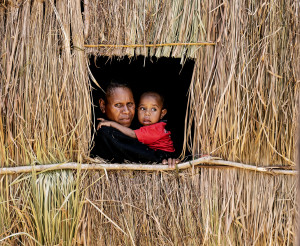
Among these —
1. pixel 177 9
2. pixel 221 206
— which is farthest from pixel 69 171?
pixel 177 9

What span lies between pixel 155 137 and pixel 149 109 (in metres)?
0.29

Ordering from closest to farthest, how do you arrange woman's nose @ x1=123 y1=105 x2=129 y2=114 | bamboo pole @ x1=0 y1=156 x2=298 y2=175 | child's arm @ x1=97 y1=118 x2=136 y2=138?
bamboo pole @ x1=0 y1=156 x2=298 y2=175 → child's arm @ x1=97 y1=118 x2=136 y2=138 → woman's nose @ x1=123 y1=105 x2=129 y2=114

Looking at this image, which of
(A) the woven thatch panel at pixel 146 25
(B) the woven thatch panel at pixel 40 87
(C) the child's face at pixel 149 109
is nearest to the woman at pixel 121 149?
(B) the woven thatch panel at pixel 40 87

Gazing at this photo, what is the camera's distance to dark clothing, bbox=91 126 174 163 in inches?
118

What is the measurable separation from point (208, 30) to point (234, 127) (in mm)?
602

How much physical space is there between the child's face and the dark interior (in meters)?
0.26

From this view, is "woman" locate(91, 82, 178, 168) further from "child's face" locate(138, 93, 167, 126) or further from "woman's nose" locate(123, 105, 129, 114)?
"child's face" locate(138, 93, 167, 126)

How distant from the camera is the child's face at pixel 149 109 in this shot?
139 inches

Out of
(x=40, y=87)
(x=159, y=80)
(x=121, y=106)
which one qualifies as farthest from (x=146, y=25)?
(x=159, y=80)

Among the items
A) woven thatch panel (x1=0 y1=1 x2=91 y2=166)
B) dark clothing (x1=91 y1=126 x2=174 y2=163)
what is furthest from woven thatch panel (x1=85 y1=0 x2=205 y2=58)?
dark clothing (x1=91 y1=126 x2=174 y2=163)

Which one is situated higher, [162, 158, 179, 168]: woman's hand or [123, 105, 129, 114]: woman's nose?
[123, 105, 129, 114]: woman's nose

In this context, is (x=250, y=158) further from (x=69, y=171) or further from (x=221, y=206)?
(x=69, y=171)

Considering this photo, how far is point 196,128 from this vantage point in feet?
9.09

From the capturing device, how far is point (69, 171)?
2.73 meters
